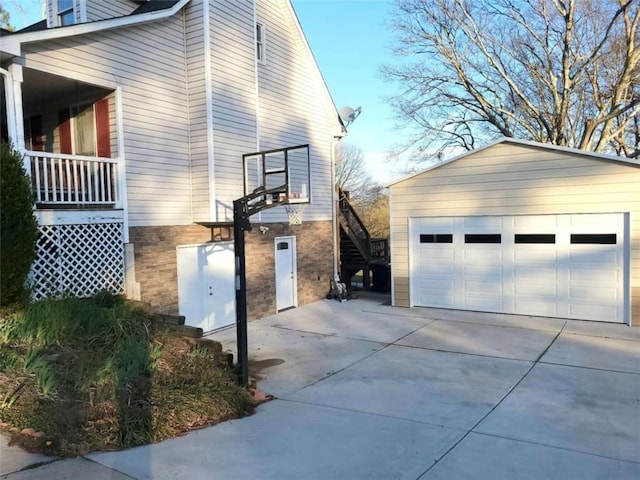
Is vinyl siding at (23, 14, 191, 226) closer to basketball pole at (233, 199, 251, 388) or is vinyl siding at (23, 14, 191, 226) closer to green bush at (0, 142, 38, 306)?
green bush at (0, 142, 38, 306)

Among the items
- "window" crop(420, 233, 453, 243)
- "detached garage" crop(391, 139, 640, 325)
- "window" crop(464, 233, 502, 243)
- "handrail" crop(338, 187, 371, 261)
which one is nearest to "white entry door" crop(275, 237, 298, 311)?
"detached garage" crop(391, 139, 640, 325)

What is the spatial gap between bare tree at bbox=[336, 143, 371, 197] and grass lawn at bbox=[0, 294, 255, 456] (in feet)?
108

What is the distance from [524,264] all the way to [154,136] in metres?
8.94

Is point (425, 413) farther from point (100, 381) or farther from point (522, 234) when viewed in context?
point (522, 234)

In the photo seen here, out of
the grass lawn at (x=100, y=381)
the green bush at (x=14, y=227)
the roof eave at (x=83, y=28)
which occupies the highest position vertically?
the roof eave at (x=83, y=28)

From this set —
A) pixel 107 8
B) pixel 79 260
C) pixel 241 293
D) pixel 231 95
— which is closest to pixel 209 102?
pixel 231 95

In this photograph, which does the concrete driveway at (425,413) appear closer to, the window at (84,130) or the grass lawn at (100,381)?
the grass lawn at (100,381)

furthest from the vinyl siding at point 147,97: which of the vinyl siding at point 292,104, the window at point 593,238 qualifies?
the window at point 593,238

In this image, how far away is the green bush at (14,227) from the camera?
627 cm

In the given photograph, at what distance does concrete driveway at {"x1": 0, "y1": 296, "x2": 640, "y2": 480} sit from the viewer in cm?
436

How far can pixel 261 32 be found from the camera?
12.5 meters

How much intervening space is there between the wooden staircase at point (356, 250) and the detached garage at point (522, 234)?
113 inches

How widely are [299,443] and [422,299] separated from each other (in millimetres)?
8908

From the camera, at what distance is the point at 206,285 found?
10.8m
